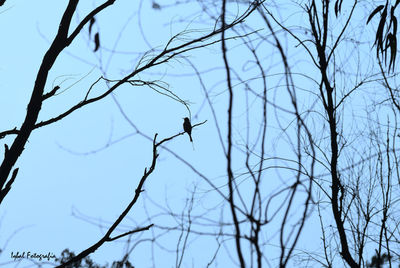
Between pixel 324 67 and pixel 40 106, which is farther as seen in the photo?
pixel 324 67

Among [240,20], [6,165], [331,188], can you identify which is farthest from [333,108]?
[6,165]

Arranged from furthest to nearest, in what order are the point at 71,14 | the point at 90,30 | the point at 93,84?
the point at 90,30 < the point at 93,84 < the point at 71,14

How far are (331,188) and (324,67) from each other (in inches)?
19.9

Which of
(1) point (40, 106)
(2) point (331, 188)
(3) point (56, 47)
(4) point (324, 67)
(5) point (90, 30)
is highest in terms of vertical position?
(4) point (324, 67)

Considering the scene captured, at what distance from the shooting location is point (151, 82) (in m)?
1.31

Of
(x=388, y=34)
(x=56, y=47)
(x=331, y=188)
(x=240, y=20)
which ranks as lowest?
(x=56, y=47)

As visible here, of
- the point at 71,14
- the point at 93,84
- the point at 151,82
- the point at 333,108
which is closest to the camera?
the point at 71,14

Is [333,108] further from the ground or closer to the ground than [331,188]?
further from the ground

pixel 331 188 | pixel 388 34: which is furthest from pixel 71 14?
pixel 388 34

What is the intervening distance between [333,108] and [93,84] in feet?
3.53

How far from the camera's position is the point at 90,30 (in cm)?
151

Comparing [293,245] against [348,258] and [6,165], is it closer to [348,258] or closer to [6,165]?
[6,165]

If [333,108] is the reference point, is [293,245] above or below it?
below

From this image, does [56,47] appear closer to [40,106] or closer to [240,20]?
[40,106]
